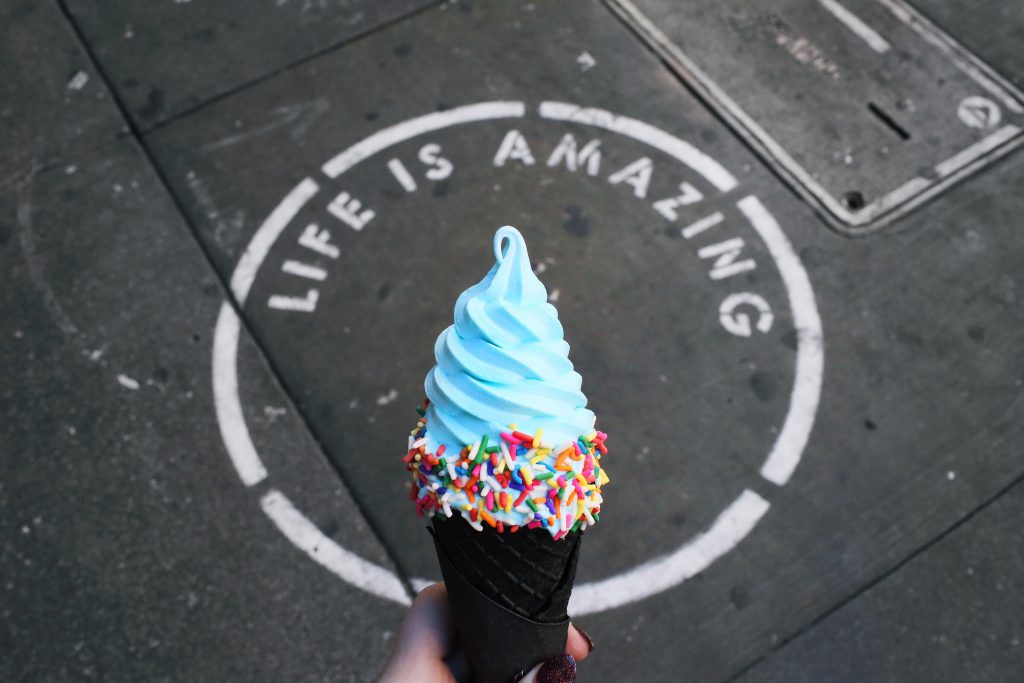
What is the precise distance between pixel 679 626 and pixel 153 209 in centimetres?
347

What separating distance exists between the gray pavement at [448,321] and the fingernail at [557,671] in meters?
1.12

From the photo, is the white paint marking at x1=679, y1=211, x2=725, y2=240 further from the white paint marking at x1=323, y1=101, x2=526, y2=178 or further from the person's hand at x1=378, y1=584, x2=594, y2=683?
the person's hand at x1=378, y1=584, x2=594, y2=683

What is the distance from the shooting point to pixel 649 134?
531cm

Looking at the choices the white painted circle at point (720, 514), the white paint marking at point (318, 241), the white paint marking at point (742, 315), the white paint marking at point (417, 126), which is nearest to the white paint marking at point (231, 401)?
the white painted circle at point (720, 514)

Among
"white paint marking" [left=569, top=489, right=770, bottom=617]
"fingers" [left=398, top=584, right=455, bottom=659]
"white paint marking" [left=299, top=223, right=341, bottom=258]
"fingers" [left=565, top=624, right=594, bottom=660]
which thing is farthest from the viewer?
"white paint marking" [left=299, top=223, right=341, bottom=258]

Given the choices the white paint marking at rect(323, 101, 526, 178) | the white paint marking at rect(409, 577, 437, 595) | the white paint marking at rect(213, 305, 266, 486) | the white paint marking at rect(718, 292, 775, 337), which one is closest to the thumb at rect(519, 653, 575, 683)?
the white paint marking at rect(409, 577, 437, 595)

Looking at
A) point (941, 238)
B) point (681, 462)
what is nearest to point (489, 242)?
point (681, 462)

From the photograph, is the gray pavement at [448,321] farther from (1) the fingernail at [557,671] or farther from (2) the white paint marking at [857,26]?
(1) the fingernail at [557,671]

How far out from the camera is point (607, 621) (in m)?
3.96

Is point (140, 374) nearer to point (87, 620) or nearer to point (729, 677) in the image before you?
point (87, 620)

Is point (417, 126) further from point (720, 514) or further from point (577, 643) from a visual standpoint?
point (577, 643)

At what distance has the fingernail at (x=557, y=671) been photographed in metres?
2.80

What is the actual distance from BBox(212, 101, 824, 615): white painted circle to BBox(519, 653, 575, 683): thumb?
3.73ft

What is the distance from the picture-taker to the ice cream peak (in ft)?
8.41
